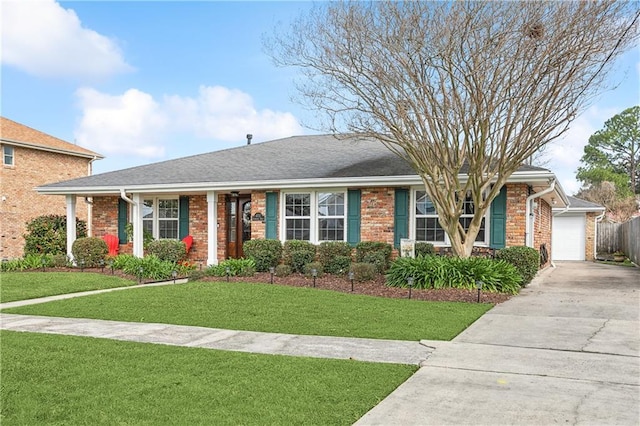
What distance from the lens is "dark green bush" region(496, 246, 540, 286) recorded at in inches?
467

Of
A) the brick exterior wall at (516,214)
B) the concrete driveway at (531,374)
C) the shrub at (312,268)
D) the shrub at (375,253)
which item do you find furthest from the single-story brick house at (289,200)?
the concrete driveway at (531,374)

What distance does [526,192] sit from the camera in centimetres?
1272

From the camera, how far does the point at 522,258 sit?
11867 millimetres

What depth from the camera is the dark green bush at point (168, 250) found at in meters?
15.0

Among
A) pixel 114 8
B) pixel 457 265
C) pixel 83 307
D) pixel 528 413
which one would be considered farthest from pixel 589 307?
pixel 114 8

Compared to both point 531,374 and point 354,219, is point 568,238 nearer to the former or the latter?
point 354,219

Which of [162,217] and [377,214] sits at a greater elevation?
[377,214]

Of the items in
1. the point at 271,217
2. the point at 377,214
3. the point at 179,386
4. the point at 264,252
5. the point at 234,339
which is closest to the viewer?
the point at 179,386

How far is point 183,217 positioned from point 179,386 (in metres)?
12.3

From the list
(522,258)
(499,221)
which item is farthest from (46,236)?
(522,258)

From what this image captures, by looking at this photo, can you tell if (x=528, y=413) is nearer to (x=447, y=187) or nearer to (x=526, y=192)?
(x=447, y=187)

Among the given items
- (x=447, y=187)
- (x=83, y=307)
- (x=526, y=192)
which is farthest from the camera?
(x=526, y=192)

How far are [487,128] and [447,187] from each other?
1.57 meters

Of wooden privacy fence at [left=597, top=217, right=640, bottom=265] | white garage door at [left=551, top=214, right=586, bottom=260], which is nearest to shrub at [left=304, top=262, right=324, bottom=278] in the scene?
wooden privacy fence at [left=597, top=217, right=640, bottom=265]
